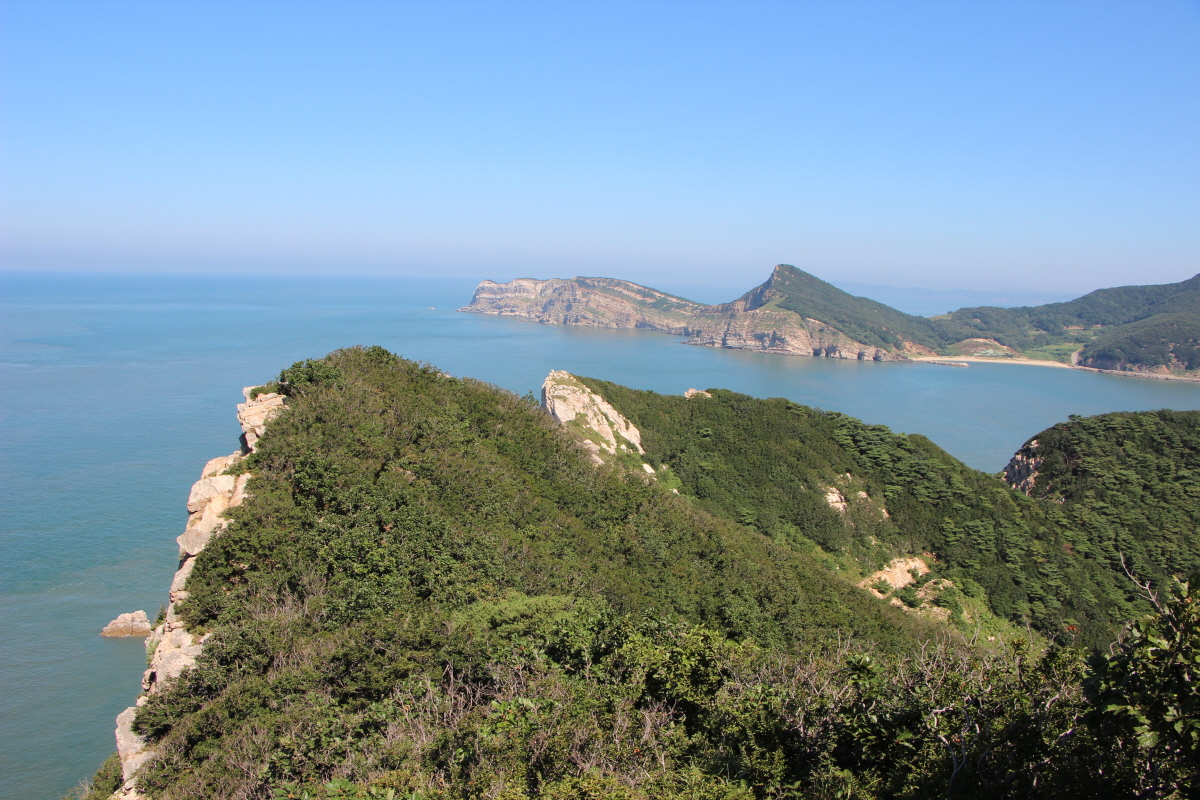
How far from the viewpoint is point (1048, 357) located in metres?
133

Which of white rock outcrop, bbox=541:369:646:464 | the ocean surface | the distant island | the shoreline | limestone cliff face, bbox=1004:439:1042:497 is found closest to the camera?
the ocean surface

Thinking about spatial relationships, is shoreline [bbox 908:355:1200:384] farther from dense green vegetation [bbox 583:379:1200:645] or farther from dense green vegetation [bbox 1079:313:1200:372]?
dense green vegetation [bbox 583:379:1200:645]

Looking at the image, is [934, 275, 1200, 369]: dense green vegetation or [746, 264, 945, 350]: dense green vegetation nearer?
[746, 264, 945, 350]: dense green vegetation

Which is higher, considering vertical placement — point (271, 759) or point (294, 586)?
point (294, 586)

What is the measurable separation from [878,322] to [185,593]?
145 metres

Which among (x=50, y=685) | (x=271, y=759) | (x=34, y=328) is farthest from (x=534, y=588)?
(x=34, y=328)

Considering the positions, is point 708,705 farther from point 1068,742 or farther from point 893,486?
point 893,486

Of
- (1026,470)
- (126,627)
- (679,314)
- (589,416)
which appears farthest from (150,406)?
(679,314)

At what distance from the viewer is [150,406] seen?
57.8 metres

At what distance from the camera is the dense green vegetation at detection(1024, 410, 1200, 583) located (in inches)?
1280

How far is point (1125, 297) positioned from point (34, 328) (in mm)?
220687

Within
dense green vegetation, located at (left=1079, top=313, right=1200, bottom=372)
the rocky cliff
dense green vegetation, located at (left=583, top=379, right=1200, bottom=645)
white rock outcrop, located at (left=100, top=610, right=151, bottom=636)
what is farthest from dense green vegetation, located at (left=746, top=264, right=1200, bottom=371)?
white rock outcrop, located at (left=100, top=610, right=151, bottom=636)

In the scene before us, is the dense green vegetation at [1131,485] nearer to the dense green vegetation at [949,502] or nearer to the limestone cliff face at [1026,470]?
the dense green vegetation at [949,502]

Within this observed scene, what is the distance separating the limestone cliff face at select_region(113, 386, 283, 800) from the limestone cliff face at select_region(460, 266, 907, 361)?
119411 millimetres
